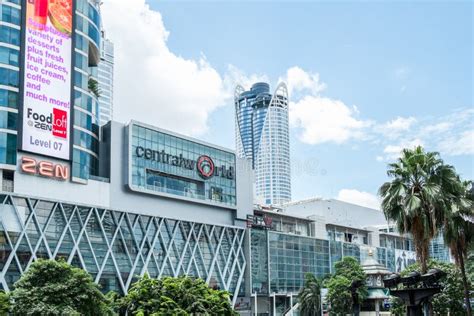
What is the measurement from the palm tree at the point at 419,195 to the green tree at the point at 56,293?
66.3 feet

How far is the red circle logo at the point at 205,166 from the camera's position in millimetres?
79438

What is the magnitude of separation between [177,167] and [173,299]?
38.2 m

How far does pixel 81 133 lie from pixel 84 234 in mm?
10331

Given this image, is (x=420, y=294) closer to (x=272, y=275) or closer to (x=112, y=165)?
(x=112, y=165)

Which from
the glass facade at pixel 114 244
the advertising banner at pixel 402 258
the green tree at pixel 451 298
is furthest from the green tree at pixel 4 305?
the advertising banner at pixel 402 258

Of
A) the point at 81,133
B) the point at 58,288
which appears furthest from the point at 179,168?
the point at 58,288

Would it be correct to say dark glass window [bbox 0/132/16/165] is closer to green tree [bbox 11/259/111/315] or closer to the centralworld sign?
the centralworld sign

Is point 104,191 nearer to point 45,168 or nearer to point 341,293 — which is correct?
point 45,168

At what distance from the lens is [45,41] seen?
63031 mm

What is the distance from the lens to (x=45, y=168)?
60688 mm

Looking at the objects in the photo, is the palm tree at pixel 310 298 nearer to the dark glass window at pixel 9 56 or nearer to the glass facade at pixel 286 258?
the glass facade at pixel 286 258

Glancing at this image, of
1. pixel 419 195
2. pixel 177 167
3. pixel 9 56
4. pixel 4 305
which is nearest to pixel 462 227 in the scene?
pixel 419 195

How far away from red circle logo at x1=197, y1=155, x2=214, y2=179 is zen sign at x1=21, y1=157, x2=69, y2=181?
67.7 ft

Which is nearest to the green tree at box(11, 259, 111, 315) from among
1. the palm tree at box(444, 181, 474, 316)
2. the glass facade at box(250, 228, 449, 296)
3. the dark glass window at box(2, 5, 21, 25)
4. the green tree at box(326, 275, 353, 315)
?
the palm tree at box(444, 181, 474, 316)
